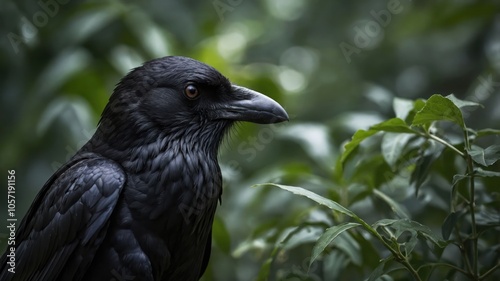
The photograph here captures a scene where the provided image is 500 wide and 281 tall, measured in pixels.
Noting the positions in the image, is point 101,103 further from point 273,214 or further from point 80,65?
point 273,214

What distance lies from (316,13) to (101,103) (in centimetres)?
263

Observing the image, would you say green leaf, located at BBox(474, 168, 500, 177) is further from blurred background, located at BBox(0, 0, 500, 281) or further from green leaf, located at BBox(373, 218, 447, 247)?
blurred background, located at BBox(0, 0, 500, 281)

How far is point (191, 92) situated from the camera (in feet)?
9.80

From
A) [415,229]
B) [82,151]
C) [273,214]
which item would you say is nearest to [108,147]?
[82,151]

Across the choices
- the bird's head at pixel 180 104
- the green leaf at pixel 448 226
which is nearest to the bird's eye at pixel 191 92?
the bird's head at pixel 180 104

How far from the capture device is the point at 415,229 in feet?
7.48

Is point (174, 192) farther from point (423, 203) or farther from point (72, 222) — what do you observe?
point (423, 203)

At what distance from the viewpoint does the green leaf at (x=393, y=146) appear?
109 inches

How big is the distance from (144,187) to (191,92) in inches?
18.4

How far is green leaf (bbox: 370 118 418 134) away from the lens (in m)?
2.56

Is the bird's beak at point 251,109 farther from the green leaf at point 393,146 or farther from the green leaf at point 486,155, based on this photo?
the green leaf at point 486,155

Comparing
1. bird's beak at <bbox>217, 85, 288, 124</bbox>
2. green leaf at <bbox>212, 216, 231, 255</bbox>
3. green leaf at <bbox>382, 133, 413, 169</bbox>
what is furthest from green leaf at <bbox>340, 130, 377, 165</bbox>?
green leaf at <bbox>212, 216, 231, 255</bbox>

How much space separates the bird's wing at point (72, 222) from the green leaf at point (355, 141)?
2.86ft

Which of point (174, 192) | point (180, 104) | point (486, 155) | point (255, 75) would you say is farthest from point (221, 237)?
point (255, 75)
